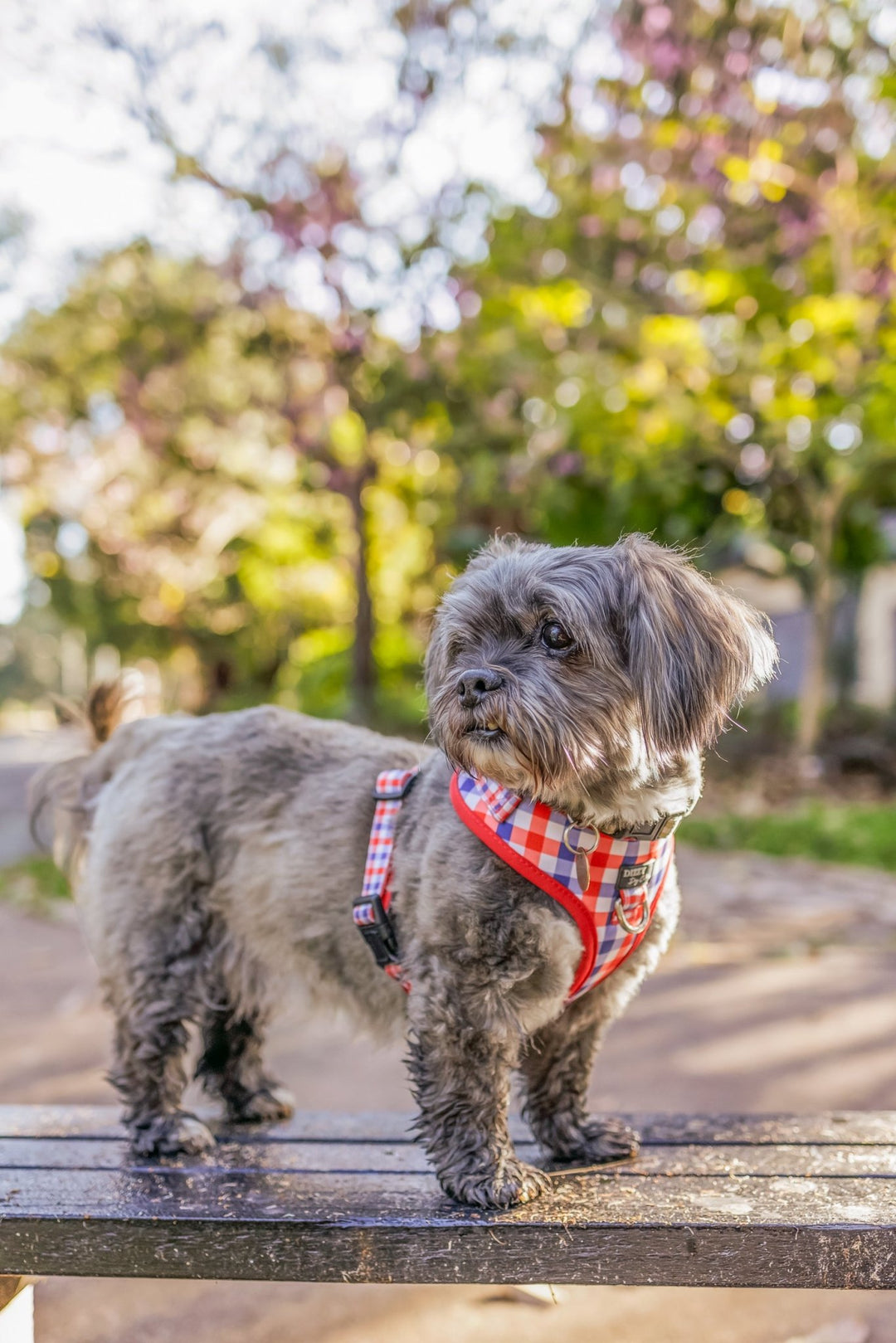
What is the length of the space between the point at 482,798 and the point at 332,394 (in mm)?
13931

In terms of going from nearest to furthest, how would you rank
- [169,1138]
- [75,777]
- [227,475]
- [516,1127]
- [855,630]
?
1. [169,1138]
2. [516,1127]
3. [75,777]
4. [855,630]
5. [227,475]

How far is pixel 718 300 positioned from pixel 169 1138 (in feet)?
35.5

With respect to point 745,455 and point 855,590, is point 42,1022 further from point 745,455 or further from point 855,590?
point 855,590

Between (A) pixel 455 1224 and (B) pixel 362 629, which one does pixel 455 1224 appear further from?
(B) pixel 362 629

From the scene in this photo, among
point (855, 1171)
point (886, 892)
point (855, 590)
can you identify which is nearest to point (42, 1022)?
point (855, 1171)

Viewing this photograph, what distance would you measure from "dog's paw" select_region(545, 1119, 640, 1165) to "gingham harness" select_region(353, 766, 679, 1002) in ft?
1.44

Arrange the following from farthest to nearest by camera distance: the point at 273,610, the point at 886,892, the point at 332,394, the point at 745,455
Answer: the point at 273,610, the point at 332,394, the point at 745,455, the point at 886,892

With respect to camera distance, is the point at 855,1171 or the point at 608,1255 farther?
the point at 855,1171

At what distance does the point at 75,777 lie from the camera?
3557 millimetres

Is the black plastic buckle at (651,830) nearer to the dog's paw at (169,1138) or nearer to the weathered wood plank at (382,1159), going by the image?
the weathered wood plank at (382,1159)

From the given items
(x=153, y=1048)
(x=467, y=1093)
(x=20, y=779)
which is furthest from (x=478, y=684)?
(x=20, y=779)

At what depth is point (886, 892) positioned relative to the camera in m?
7.75

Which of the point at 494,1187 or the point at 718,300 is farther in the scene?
the point at 718,300

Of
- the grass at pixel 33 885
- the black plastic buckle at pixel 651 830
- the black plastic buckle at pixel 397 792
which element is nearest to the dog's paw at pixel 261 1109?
the black plastic buckle at pixel 397 792
